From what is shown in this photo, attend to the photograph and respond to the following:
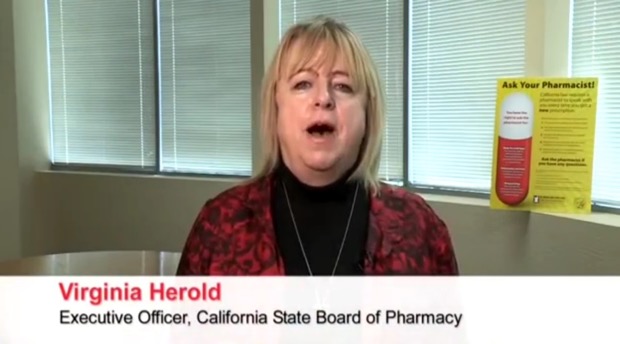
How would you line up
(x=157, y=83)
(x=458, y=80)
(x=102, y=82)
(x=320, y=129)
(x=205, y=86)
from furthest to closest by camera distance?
(x=102, y=82) → (x=157, y=83) → (x=205, y=86) → (x=458, y=80) → (x=320, y=129)

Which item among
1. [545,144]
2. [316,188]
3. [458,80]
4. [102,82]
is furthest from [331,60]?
[102,82]

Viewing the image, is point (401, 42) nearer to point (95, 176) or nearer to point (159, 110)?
point (159, 110)

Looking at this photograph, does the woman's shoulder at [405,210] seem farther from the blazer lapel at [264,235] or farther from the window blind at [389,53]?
the window blind at [389,53]

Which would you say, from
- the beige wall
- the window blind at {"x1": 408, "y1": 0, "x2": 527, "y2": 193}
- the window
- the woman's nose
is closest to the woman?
the woman's nose

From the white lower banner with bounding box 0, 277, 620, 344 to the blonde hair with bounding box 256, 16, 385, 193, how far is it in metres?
0.15

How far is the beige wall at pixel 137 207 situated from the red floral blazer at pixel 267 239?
0.64m

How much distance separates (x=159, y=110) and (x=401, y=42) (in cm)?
99

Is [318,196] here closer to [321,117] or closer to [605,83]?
[321,117]

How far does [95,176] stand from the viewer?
265 cm

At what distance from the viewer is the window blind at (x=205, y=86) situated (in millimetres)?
2361

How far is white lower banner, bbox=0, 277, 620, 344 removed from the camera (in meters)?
0.90

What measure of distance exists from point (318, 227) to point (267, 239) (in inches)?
2.7

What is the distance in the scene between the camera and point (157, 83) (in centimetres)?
256

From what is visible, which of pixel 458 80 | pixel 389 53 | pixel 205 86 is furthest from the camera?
pixel 205 86
